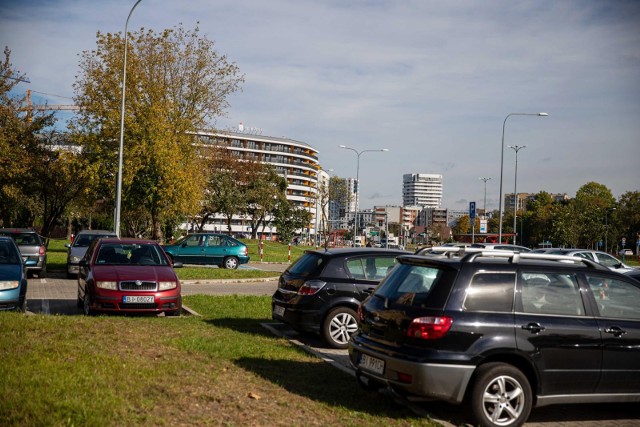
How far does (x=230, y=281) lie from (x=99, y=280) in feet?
36.8

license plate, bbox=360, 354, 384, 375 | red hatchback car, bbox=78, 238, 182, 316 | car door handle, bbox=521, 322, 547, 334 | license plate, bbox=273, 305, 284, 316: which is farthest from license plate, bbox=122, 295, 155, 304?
car door handle, bbox=521, 322, 547, 334

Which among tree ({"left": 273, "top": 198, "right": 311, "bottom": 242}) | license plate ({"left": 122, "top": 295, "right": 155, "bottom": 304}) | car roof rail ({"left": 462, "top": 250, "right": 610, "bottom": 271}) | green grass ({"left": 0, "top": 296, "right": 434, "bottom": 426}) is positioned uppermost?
tree ({"left": 273, "top": 198, "right": 311, "bottom": 242})

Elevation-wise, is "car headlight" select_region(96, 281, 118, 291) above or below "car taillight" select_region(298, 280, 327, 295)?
below

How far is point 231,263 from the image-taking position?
98.7ft

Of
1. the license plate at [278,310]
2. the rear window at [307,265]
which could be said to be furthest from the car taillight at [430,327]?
the license plate at [278,310]

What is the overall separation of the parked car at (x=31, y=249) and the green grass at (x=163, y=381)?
12476 mm

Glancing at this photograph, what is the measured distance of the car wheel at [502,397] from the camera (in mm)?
6387

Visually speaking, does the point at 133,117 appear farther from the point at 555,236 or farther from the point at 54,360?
the point at 555,236

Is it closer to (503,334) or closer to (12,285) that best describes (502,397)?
(503,334)

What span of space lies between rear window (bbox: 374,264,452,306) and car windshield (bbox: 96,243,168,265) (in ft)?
24.1

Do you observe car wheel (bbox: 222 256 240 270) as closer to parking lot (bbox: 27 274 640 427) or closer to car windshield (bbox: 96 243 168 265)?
parking lot (bbox: 27 274 640 427)

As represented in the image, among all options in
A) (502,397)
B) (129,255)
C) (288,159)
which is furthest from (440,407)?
(288,159)

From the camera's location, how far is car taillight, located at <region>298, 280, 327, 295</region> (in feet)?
35.0

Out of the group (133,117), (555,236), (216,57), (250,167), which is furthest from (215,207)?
(555,236)
